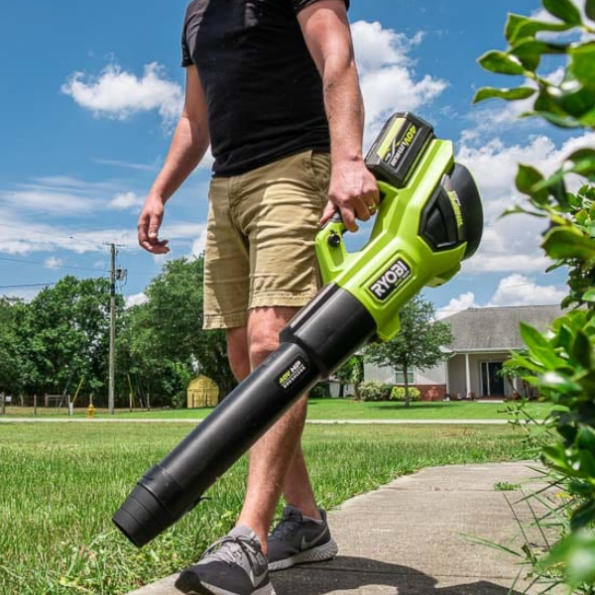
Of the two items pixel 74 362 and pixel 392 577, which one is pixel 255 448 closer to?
pixel 392 577

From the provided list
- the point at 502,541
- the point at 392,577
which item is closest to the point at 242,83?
the point at 392,577

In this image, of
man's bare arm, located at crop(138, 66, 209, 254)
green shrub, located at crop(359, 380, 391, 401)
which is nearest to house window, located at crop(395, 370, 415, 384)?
green shrub, located at crop(359, 380, 391, 401)

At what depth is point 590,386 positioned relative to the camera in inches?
27.6

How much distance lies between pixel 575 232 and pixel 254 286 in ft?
5.86

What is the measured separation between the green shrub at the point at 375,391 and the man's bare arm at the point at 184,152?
42115 millimetres

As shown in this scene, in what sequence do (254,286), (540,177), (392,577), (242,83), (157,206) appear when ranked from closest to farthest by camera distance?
(540,177) → (392,577) → (254,286) → (242,83) → (157,206)

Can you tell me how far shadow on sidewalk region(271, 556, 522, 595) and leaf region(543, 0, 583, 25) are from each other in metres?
1.78

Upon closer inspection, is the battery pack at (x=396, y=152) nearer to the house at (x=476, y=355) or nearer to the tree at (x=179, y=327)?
the house at (x=476, y=355)

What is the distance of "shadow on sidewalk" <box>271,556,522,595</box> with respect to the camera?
2.16 meters

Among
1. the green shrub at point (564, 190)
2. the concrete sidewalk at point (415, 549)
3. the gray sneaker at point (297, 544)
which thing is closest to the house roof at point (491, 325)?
the concrete sidewalk at point (415, 549)

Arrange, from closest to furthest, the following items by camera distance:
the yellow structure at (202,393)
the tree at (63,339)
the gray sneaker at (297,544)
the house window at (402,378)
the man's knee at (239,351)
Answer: the gray sneaker at (297,544) → the man's knee at (239,351) → the yellow structure at (202,393) → the house window at (402,378) → the tree at (63,339)

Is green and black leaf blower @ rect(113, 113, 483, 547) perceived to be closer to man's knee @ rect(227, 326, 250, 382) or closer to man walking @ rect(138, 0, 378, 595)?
man walking @ rect(138, 0, 378, 595)

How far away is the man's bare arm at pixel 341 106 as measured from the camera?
2102mm

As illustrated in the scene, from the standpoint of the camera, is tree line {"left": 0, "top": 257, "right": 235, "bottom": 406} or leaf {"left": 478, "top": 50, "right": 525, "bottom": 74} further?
tree line {"left": 0, "top": 257, "right": 235, "bottom": 406}
